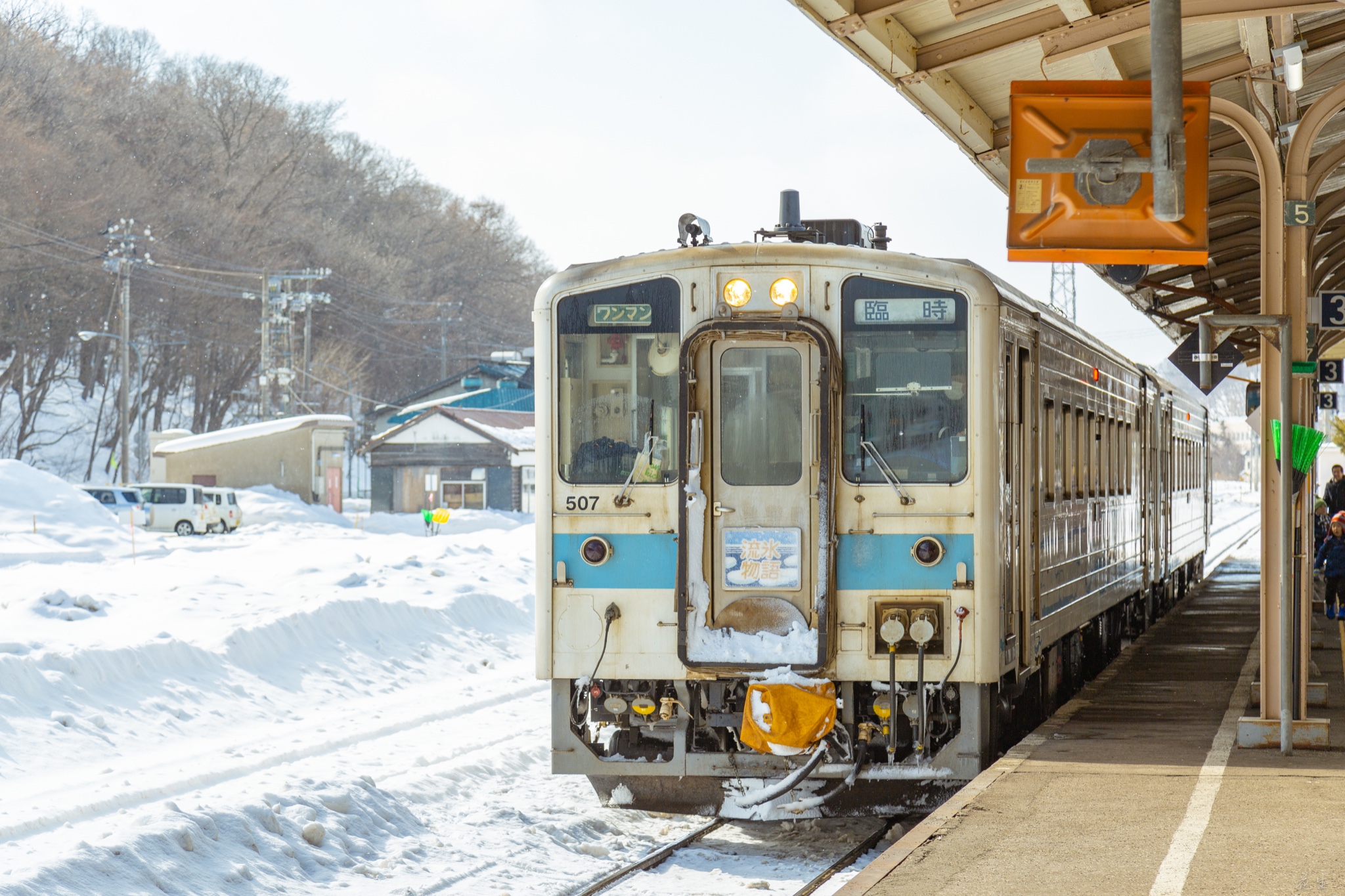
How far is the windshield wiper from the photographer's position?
25.5 ft

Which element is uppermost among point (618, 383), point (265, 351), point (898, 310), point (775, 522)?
point (265, 351)

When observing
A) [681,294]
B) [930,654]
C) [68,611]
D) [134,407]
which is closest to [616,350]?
[681,294]

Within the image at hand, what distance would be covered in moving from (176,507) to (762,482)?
3714 cm

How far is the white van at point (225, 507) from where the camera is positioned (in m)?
42.8

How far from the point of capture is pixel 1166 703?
35.0 ft

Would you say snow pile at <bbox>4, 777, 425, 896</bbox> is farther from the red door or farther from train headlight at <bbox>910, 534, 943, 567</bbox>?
the red door

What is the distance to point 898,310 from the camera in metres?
7.82

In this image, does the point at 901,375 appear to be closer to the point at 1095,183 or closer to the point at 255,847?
the point at 1095,183

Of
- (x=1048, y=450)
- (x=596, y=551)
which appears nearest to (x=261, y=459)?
(x=1048, y=450)

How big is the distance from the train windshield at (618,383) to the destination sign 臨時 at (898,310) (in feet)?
3.13

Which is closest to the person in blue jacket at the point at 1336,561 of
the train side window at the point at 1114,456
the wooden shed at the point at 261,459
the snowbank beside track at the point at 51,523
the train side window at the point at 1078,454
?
the train side window at the point at 1114,456

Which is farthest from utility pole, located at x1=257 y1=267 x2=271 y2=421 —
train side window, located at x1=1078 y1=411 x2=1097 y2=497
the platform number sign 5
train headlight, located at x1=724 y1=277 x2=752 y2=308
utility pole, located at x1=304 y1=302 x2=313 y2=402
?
train headlight, located at x1=724 y1=277 x2=752 y2=308

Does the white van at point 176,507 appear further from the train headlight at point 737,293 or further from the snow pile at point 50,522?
the train headlight at point 737,293

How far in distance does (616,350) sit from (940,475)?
180 cm
